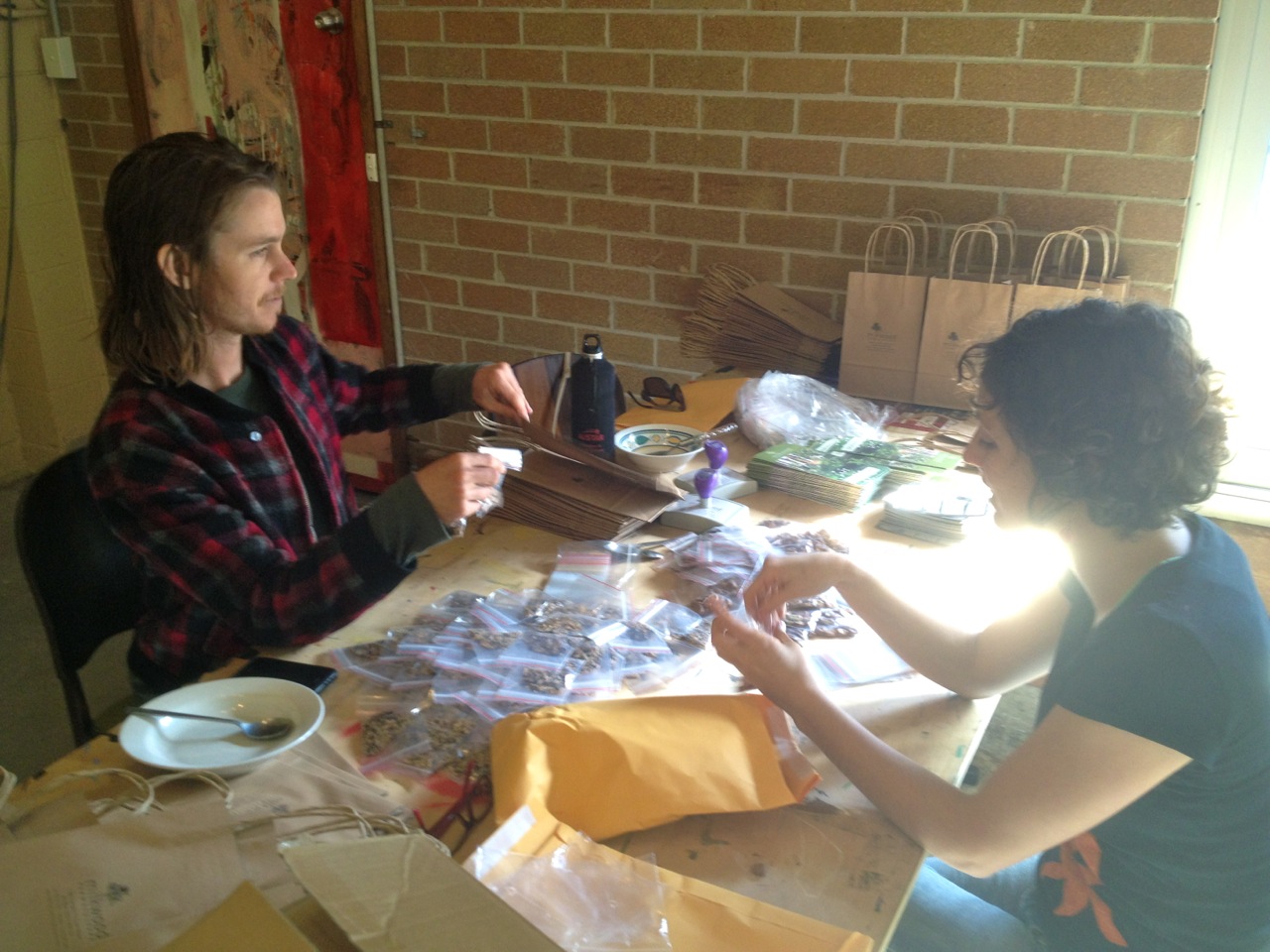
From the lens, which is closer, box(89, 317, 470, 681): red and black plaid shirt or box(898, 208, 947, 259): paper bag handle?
box(89, 317, 470, 681): red and black plaid shirt

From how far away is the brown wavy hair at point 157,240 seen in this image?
4.85ft

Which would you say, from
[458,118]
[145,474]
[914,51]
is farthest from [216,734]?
[458,118]

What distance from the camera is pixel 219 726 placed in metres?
1.19

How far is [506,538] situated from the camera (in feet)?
5.67

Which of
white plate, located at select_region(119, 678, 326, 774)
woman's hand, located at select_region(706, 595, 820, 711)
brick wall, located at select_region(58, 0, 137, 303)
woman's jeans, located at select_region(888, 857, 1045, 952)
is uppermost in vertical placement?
brick wall, located at select_region(58, 0, 137, 303)

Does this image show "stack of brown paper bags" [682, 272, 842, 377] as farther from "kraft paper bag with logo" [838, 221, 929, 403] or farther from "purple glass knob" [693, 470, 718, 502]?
"purple glass knob" [693, 470, 718, 502]

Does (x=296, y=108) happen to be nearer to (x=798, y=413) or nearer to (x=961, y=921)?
(x=798, y=413)

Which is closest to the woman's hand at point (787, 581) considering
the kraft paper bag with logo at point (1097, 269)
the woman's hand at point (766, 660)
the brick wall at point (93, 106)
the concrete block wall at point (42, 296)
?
the woman's hand at point (766, 660)

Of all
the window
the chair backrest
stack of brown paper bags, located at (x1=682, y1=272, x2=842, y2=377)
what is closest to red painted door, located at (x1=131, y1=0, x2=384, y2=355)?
stack of brown paper bags, located at (x1=682, y1=272, x2=842, y2=377)

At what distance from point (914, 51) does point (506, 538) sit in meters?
1.60

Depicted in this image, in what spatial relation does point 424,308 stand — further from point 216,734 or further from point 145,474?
point 216,734

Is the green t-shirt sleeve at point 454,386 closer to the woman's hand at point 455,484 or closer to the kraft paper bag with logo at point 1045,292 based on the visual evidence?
the woman's hand at point 455,484

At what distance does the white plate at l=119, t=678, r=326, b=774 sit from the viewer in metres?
1.12

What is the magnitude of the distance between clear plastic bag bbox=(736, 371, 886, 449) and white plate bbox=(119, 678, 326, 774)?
1149mm
